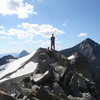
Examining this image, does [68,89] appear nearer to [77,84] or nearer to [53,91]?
[77,84]

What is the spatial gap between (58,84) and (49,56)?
1106cm

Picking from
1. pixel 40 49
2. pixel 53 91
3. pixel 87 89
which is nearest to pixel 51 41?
pixel 40 49

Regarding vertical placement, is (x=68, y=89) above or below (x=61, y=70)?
below

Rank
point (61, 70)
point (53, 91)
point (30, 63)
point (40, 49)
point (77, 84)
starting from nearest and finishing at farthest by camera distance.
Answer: point (53, 91) → point (77, 84) → point (61, 70) → point (30, 63) → point (40, 49)

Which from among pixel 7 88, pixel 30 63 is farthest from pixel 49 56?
pixel 7 88

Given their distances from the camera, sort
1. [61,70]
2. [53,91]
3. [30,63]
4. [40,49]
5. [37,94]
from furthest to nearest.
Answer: [40,49], [30,63], [61,70], [53,91], [37,94]

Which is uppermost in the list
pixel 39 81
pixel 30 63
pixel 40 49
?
pixel 40 49

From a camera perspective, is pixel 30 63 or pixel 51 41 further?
pixel 51 41

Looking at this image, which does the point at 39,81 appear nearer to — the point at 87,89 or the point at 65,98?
the point at 65,98

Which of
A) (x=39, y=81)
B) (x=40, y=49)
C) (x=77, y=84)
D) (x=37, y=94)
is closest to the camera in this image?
(x=37, y=94)

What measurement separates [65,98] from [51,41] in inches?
791

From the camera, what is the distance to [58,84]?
811 inches

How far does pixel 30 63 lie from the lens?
30844mm

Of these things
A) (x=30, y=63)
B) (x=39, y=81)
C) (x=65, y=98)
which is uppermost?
(x=30, y=63)
